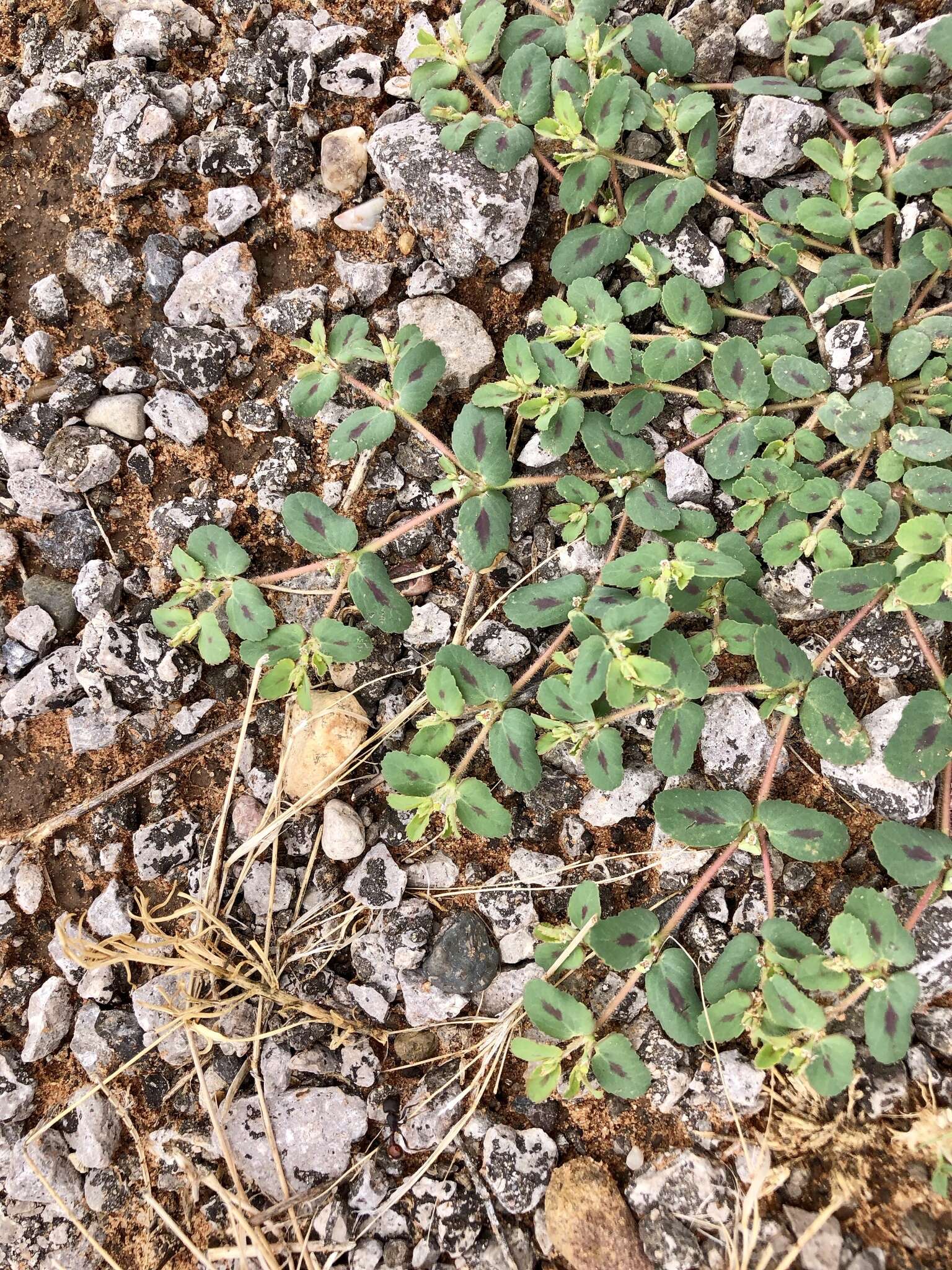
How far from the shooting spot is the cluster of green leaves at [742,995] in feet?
7.55

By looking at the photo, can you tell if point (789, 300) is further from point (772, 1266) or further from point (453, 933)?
point (772, 1266)

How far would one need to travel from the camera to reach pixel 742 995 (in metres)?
2.42

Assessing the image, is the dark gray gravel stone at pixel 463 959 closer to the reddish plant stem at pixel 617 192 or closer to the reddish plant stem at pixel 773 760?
the reddish plant stem at pixel 773 760

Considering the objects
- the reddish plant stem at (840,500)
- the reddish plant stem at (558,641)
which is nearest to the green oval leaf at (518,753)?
the reddish plant stem at (558,641)

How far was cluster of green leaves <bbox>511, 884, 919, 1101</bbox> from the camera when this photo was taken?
90.6 inches

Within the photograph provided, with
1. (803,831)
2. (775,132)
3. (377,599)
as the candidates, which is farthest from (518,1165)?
(775,132)

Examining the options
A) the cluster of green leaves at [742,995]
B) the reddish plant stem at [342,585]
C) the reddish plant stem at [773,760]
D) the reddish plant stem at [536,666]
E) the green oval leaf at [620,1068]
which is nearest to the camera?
the cluster of green leaves at [742,995]

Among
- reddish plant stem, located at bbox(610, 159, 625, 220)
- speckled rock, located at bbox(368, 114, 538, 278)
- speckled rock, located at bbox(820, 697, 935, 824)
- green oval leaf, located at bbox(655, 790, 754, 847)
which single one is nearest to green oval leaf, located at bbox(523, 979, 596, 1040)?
green oval leaf, located at bbox(655, 790, 754, 847)

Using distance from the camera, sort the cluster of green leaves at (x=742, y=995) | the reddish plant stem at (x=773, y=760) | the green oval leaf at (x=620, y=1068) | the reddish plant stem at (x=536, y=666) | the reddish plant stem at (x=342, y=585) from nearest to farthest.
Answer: the cluster of green leaves at (x=742, y=995) → the green oval leaf at (x=620, y=1068) → the reddish plant stem at (x=773, y=760) → the reddish plant stem at (x=536, y=666) → the reddish plant stem at (x=342, y=585)

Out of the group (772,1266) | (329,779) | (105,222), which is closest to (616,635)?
(329,779)

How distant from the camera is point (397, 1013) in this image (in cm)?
278

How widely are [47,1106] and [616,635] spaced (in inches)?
90.8

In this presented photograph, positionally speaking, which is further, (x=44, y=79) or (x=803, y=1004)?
(x=44, y=79)

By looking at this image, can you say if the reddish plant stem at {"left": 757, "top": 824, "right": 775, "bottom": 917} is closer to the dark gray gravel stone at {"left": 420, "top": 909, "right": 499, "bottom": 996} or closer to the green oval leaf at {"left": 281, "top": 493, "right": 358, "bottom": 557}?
the dark gray gravel stone at {"left": 420, "top": 909, "right": 499, "bottom": 996}
